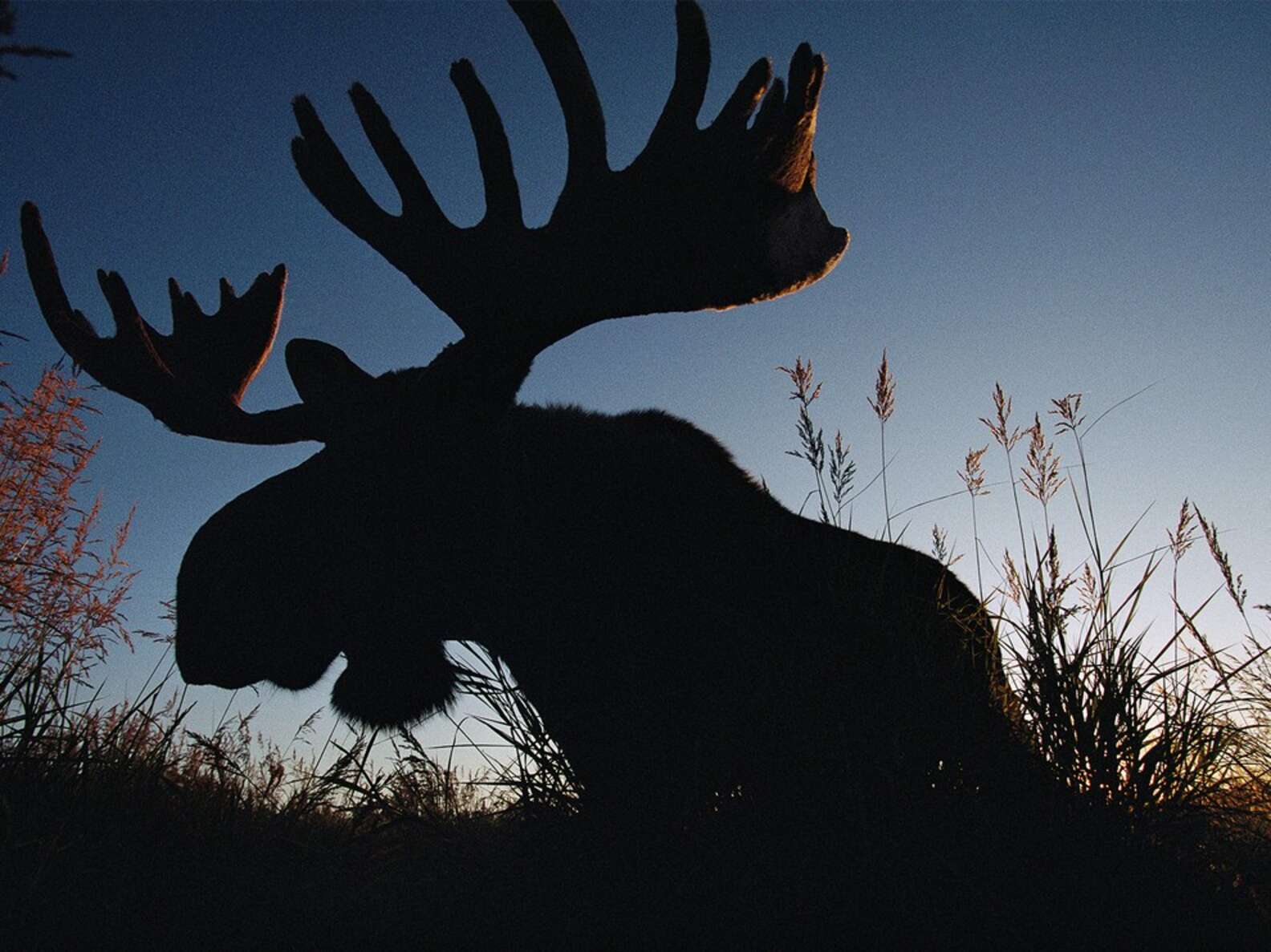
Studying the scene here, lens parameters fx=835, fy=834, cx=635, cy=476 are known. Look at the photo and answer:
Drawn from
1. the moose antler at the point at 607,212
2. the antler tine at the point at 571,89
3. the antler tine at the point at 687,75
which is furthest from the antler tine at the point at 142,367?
the antler tine at the point at 687,75

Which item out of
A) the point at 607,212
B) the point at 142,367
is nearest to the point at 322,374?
the point at 607,212

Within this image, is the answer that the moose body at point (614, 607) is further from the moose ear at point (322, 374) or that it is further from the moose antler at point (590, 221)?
the moose antler at point (590, 221)

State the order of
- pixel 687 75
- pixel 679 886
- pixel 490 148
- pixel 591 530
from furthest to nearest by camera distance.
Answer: pixel 591 530, pixel 490 148, pixel 687 75, pixel 679 886

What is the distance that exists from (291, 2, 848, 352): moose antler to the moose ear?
1.18 feet

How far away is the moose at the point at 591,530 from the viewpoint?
193cm

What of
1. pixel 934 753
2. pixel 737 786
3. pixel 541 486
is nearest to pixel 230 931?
pixel 737 786

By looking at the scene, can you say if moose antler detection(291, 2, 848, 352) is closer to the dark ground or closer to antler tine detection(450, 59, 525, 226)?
antler tine detection(450, 59, 525, 226)

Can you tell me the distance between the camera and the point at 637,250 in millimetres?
2262

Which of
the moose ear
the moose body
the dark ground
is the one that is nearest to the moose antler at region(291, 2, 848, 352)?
the moose ear

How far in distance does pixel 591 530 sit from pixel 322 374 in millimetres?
952

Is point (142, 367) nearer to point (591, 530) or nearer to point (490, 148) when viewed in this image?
point (490, 148)

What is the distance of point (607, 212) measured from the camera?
2.26 metres

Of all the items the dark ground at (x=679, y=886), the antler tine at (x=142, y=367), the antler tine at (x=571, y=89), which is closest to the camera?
the dark ground at (x=679, y=886)

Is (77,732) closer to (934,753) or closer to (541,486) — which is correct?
(541,486)
